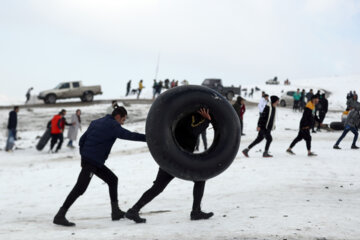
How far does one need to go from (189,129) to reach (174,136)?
0.31 m

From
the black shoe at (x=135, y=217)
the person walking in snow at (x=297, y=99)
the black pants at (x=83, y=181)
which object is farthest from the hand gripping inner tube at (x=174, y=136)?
the person walking in snow at (x=297, y=99)

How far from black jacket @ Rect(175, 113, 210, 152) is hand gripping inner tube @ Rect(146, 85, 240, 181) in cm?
12

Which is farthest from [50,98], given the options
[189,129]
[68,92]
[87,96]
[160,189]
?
[189,129]

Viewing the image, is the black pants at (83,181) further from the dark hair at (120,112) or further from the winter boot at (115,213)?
the dark hair at (120,112)

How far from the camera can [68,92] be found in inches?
1201

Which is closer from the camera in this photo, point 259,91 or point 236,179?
point 236,179

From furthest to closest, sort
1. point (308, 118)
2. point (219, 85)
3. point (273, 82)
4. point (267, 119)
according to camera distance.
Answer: point (273, 82) < point (219, 85) < point (308, 118) < point (267, 119)

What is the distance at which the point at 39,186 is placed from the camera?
10.3 meters

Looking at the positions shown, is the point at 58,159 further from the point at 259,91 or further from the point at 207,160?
the point at 259,91

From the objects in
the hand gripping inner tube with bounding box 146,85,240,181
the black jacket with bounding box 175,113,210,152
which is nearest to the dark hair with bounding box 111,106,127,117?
the hand gripping inner tube with bounding box 146,85,240,181

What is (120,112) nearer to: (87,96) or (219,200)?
(219,200)

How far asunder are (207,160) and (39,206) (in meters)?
4.24

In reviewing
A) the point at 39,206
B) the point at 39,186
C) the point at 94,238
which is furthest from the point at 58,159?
the point at 94,238

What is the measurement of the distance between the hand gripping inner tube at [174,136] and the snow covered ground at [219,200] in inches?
29.8
